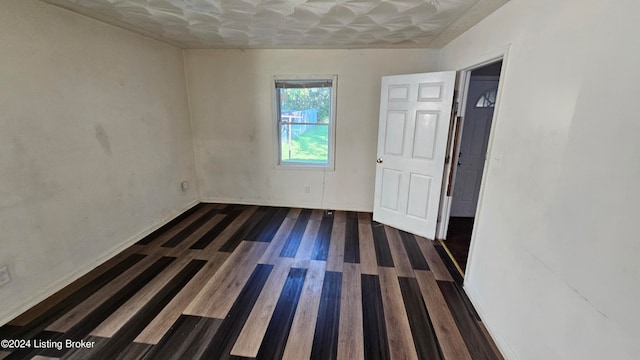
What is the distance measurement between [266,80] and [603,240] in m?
3.77

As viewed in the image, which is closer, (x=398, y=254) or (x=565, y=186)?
(x=565, y=186)

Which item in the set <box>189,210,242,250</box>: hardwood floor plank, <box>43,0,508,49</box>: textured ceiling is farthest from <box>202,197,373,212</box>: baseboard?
<box>43,0,508,49</box>: textured ceiling

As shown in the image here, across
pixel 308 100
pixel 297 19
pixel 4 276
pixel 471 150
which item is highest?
pixel 297 19

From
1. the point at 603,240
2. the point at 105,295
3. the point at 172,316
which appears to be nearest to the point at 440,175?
the point at 603,240

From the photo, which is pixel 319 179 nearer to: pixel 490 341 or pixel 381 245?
pixel 381 245

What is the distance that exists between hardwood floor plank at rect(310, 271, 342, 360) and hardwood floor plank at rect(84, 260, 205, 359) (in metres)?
1.26

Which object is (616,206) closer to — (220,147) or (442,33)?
(442,33)

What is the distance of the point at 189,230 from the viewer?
3.38m

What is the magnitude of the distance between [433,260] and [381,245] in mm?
586

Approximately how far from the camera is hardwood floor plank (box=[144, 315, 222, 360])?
167cm

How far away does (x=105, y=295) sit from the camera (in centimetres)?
218

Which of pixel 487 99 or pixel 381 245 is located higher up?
pixel 487 99

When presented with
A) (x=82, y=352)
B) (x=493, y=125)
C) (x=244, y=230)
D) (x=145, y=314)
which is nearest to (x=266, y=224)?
(x=244, y=230)

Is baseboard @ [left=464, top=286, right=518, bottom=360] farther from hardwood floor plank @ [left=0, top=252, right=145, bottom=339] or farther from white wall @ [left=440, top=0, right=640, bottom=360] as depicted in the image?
hardwood floor plank @ [left=0, top=252, right=145, bottom=339]
